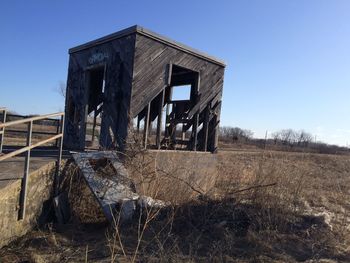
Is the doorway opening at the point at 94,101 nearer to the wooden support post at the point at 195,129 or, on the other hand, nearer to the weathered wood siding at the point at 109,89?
the weathered wood siding at the point at 109,89

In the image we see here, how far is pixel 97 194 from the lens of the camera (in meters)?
7.36

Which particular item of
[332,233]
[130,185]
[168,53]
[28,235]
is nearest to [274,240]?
[332,233]

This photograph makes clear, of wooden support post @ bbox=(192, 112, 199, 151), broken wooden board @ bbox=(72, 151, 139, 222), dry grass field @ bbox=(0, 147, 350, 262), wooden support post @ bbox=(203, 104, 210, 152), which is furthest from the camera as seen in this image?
wooden support post @ bbox=(203, 104, 210, 152)

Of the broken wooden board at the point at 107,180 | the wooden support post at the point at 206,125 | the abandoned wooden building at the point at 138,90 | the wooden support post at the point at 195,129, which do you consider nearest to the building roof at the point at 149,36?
the abandoned wooden building at the point at 138,90

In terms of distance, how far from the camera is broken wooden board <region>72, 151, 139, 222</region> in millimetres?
7246

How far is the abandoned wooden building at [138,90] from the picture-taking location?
10.1 meters

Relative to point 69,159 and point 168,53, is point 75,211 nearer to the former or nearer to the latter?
point 69,159

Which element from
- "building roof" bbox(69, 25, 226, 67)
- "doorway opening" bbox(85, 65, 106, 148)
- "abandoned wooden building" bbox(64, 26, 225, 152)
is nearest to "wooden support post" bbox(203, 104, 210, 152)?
"abandoned wooden building" bbox(64, 26, 225, 152)

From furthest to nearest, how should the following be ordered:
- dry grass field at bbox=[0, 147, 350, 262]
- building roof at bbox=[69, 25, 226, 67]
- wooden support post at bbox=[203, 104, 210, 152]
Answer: wooden support post at bbox=[203, 104, 210, 152]
building roof at bbox=[69, 25, 226, 67]
dry grass field at bbox=[0, 147, 350, 262]

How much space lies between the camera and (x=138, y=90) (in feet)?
33.4

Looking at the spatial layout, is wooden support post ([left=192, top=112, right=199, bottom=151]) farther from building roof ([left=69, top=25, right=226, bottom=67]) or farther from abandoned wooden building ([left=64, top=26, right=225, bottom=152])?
building roof ([left=69, top=25, right=226, bottom=67])

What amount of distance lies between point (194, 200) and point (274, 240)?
5.81ft

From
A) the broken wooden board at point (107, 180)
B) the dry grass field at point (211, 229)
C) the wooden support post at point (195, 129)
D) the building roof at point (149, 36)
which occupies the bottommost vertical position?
the dry grass field at point (211, 229)

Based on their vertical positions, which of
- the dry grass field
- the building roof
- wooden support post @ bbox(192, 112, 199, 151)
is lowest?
the dry grass field
